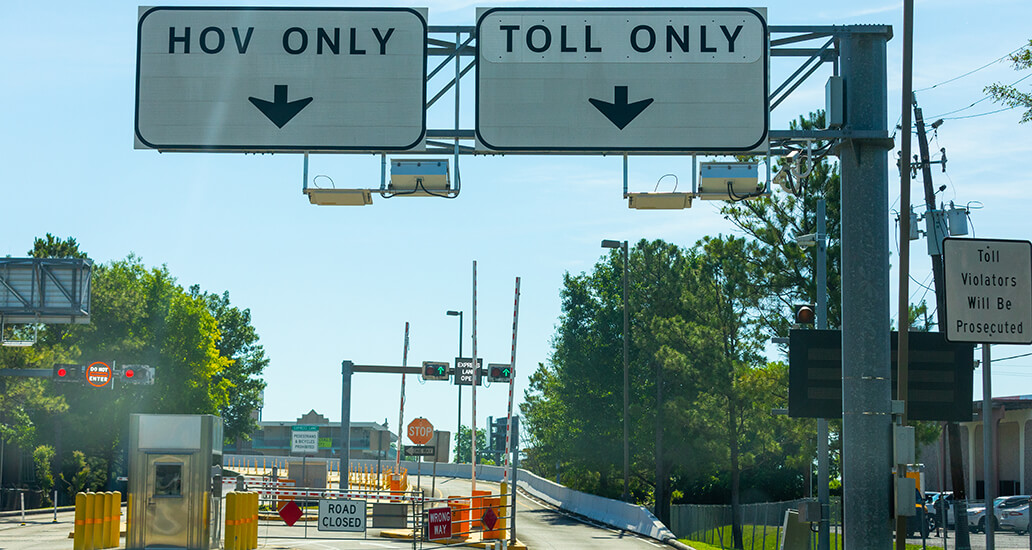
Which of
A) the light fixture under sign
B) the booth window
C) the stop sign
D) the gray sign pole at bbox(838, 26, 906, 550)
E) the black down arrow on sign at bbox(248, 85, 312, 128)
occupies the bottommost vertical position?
the booth window

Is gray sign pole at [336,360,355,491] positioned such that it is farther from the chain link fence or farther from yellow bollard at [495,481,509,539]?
yellow bollard at [495,481,509,539]

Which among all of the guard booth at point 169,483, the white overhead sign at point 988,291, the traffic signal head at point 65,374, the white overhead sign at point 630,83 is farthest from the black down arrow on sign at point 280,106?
the traffic signal head at point 65,374

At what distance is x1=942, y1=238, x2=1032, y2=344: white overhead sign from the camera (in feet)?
28.6

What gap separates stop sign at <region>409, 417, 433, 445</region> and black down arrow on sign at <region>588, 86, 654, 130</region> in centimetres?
3036

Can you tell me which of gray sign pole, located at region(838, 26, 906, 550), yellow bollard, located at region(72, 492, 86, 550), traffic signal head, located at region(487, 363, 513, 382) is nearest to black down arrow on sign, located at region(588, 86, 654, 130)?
gray sign pole, located at region(838, 26, 906, 550)

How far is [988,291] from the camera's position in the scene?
347 inches

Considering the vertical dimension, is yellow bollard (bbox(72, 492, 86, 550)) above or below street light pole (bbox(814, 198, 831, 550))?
below

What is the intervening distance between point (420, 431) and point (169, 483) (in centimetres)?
1764

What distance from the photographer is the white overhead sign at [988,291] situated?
8727 mm

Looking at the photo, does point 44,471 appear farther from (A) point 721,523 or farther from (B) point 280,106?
(B) point 280,106

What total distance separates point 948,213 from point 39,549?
26.3m

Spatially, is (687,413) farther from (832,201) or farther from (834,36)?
(834,36)

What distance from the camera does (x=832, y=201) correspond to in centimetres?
3672

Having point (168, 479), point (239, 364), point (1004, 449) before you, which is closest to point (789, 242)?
point (168, 479)
